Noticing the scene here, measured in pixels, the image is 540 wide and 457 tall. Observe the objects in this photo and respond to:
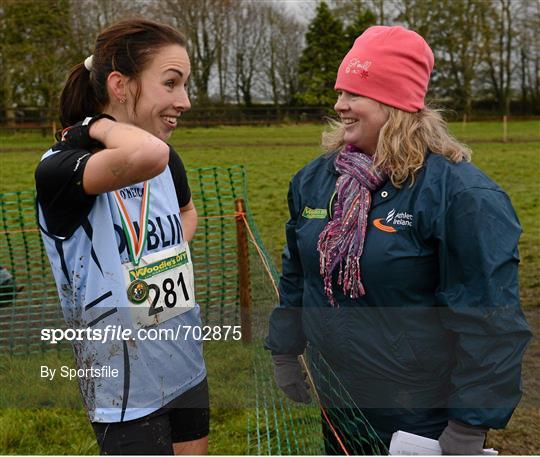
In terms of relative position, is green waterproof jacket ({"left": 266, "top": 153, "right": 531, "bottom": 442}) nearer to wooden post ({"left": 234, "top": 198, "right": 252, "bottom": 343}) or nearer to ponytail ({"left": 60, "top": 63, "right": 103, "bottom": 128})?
ponytail ({"left": 60, "top": 63, "right": 103, "bottom": 128})

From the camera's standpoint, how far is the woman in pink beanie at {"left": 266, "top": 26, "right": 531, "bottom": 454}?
1747 millimetres

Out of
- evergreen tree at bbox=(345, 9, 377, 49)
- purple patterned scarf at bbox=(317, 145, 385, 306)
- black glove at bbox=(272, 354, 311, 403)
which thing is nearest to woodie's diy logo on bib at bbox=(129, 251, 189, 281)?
purple patterned scarf at bbox=(317, 145, 385, 306)

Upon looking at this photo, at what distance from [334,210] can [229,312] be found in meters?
3.17

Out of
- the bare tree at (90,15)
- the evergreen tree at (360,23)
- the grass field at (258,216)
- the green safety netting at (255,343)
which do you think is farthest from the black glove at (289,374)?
the evergreen tree at (360,23)

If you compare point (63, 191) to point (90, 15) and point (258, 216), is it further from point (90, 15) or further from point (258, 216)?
point (90, 15)

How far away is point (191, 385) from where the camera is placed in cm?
209

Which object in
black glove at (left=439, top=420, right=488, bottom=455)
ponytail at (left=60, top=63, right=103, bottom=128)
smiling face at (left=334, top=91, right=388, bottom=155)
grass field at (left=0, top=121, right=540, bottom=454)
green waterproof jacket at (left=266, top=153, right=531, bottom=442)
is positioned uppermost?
ponytail at (left=60, top=63, right=103, bottom=128)

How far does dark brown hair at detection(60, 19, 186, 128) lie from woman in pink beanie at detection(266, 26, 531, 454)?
2.01 feet

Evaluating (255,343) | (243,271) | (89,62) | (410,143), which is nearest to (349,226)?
(410,143)

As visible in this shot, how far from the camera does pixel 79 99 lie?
6.52ft

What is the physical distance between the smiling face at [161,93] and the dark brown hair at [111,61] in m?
0.02

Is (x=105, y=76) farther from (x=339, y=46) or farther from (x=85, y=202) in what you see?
(x=339, y=46)

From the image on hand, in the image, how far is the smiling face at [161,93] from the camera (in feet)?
6.21

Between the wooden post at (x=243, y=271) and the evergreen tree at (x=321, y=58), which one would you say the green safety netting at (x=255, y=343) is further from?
the evergreen tree at (x=321, y=58)
